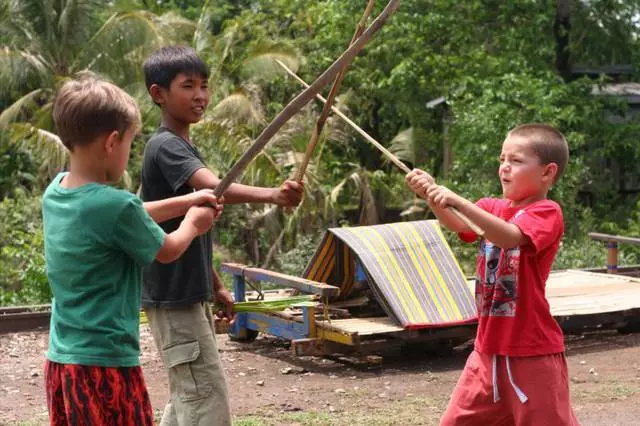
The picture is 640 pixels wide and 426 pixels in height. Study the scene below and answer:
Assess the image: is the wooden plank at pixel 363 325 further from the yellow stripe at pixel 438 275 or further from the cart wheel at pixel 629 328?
the cart wheel at pixel 629 328

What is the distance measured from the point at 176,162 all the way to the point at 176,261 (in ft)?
1.26

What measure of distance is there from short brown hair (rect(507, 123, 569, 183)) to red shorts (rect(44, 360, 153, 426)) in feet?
5.75

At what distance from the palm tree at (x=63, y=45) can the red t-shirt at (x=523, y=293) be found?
17.8 metres

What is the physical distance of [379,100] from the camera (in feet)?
77.9

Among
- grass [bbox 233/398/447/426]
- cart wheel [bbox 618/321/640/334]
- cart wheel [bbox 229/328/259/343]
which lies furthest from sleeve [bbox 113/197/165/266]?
cart wheel [bbox 618/321/640/334]

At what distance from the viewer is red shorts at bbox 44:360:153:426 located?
132 inches

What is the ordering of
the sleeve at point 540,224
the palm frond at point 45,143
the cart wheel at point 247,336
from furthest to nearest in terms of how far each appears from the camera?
the palm frond at point 45,143 → the cart wheel at point 247,336 → the sleeve at point 540,224

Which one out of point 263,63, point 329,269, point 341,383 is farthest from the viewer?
point 263,63

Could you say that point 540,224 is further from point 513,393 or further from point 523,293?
point 513,393

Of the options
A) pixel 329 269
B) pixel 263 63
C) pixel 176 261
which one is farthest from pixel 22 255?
pixel 176 261

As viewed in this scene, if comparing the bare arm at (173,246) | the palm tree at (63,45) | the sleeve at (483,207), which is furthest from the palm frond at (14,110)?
the bare arm at (173,246)

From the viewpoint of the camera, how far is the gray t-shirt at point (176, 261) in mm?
4348

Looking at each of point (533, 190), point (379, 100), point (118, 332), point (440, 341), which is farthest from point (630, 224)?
point (118, 332)

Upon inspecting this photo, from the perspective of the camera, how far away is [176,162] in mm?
4359
